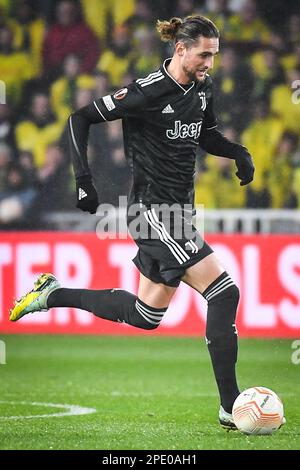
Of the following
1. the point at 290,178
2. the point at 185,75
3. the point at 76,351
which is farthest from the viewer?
the point at 290,178

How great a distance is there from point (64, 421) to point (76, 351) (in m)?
3.54

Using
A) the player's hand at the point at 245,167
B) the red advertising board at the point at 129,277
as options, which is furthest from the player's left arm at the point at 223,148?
the red advertising board at the point at 129,277

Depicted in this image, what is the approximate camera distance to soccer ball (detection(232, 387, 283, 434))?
5.07 m

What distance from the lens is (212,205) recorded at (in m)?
10.9

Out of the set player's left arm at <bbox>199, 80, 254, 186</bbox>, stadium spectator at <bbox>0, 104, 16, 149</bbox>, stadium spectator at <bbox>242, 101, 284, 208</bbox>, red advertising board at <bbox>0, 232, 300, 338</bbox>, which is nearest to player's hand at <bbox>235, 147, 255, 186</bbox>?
player's left arm at <bbox>199, 80, 254, 186</bbox>

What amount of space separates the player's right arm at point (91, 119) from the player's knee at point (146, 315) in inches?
23.0

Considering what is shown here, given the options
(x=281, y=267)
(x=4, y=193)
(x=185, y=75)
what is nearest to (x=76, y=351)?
(x=281, y=267)

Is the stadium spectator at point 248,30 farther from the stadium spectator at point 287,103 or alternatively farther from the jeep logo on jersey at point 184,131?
the jeep logo on jersey at point 184,131

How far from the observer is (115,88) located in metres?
11.5

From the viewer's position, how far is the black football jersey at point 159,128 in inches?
213

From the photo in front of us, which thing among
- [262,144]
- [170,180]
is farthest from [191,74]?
[262,144]

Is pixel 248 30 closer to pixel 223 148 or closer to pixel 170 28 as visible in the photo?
pixel 223 148

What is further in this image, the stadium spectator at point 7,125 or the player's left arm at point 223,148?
the stadium spectator at point 7,125
